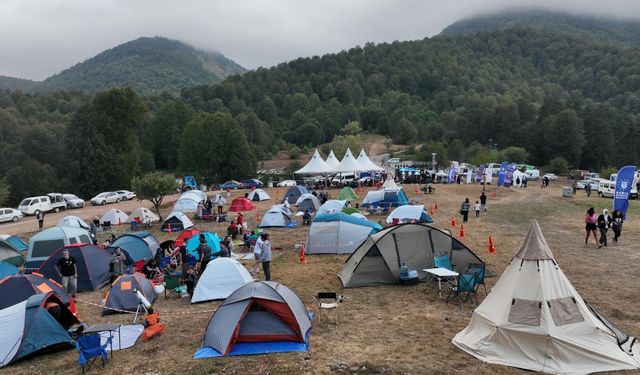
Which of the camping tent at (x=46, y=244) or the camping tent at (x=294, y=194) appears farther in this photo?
the camping tent at (x=294, y=194)

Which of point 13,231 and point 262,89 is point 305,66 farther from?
point 13,231

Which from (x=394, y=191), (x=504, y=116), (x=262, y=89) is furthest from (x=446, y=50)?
(x=394, y=191)

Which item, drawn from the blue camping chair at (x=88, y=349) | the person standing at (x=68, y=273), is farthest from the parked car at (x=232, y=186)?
the blue camping chair at (x=88, y=349)

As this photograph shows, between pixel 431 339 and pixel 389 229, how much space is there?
4341 mm

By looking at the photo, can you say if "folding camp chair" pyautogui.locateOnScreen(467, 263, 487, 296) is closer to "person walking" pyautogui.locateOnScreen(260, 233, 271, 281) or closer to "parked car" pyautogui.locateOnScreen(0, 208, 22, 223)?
"person walking" pyautogui.locateOnScreen(260, 233, 271, 281)

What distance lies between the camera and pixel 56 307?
394 inches

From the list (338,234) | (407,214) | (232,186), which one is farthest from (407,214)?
(232,186)

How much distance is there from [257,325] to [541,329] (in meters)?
5.27

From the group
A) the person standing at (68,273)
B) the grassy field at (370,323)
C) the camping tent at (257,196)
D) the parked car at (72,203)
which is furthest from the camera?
the parked car at (72,203)

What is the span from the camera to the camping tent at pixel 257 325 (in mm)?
9133

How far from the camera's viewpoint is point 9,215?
108 feet

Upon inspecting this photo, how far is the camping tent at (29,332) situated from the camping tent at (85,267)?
4928 millimetres

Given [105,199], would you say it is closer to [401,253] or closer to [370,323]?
[401,253]

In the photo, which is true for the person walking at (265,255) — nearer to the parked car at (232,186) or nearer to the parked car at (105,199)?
the parked car at (105,199)
